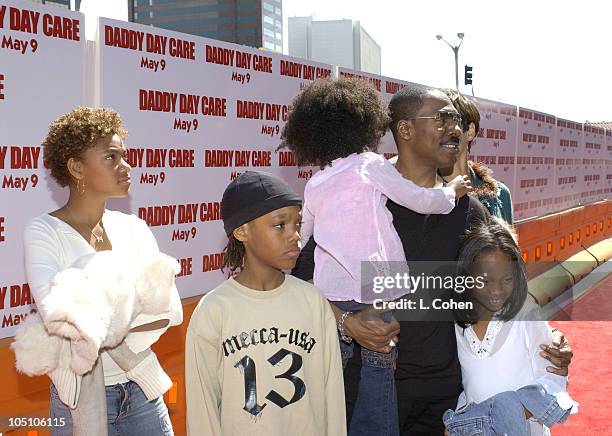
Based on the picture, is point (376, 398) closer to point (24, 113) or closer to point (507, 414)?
point (507, 414)

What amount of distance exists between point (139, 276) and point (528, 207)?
9.70m

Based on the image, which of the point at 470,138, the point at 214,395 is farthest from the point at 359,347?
the point at 470,138

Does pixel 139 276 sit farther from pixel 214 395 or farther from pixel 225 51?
pixel 225 51

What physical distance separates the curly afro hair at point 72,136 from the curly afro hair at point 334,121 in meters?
0.87

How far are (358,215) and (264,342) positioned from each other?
2.22 feet

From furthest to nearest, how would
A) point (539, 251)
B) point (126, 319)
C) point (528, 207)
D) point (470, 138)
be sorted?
point (528, 207) < point (539, 251) < point (470, 138) < point (126, 319)

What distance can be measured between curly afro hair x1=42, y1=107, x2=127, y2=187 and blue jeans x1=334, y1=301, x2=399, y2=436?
4.81 feet

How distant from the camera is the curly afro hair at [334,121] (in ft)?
11.2

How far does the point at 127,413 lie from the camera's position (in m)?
3.11

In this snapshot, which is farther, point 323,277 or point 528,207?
point 528,207

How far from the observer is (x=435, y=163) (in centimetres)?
333

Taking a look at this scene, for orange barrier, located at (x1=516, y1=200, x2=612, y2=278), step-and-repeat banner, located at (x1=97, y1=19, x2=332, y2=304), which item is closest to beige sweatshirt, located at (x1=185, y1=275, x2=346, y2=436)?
step-and-repeat banner, located at (x1=97, y1=19, x2=332, y2=304)

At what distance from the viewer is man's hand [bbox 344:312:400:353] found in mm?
2960

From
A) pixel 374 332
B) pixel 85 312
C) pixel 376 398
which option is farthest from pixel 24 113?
pixel 376 398
